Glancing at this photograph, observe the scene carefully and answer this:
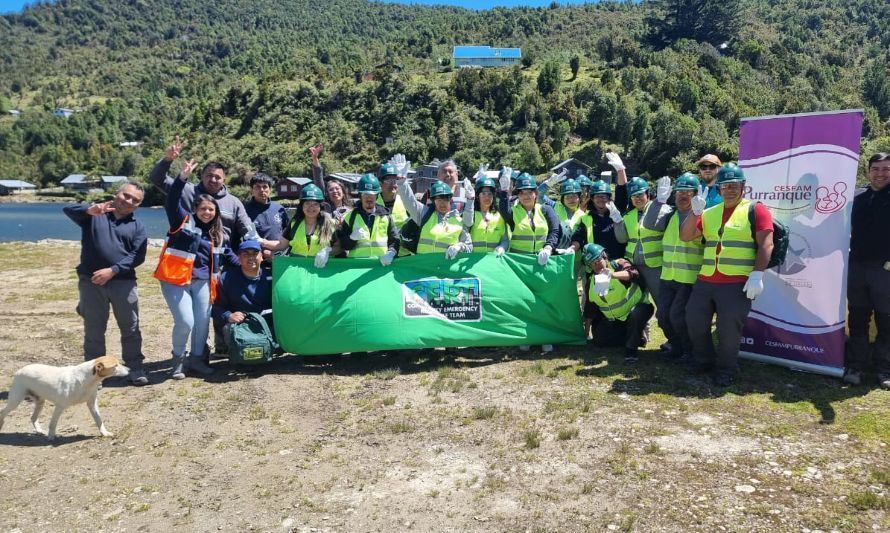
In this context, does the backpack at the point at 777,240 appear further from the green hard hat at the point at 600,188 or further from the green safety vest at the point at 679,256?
the green hard hat at the point at 600,188

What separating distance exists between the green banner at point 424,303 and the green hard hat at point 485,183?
91 centimetres

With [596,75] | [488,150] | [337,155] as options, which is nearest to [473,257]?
[488,150]

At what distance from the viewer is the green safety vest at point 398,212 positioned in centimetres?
764

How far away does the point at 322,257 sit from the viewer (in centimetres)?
699

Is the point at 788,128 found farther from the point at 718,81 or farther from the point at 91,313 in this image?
the point at 718,81

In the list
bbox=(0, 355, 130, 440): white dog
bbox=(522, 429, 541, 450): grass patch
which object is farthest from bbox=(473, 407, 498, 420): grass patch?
bbox=(0, 355, 130, 440): white dog

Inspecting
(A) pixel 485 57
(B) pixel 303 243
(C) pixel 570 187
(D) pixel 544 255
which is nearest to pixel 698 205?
(D) pixel 544 255

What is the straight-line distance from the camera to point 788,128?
6430mm

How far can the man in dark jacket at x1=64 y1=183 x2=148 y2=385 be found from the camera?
19.0ft

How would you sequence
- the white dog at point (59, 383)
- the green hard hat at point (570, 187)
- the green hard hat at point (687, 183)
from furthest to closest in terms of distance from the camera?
the green hard hat at point (570, 187) < the green hard hat at point (687, 183) < the white dog at point (59, 383)

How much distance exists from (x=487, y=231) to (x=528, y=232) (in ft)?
1.84

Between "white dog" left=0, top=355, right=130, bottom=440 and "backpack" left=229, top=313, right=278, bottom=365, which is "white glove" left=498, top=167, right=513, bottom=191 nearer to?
"backpack" left=229, top=313, right=278, bottom=365

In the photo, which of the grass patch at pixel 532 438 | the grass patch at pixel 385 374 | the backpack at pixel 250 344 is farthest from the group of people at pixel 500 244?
the grass patch at pixel 532 438

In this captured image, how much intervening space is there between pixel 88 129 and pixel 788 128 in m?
177
